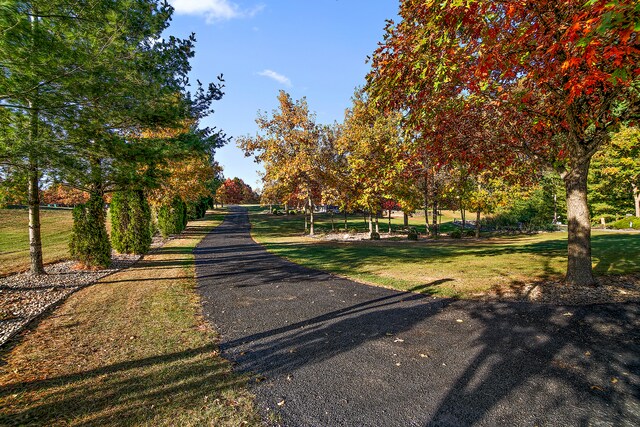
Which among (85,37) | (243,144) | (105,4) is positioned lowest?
(85,37)

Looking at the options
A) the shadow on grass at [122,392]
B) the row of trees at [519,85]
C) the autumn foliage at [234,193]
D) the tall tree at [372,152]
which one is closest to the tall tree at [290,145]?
the tall tree at [372,152]

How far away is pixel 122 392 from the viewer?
3.59 meters

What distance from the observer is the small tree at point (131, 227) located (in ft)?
47.8

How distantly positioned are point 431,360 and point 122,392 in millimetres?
3943

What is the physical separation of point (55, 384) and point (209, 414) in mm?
2229

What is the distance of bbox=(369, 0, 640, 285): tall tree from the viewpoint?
452 centimetres

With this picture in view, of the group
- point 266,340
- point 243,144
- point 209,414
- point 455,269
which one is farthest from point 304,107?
point 209,414

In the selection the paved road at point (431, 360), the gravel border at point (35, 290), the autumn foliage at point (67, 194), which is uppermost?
the autumn foliage at point (67, 194)

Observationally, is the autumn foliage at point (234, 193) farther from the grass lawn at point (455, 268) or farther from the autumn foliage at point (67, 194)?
the grass lawn at point (455, 268)

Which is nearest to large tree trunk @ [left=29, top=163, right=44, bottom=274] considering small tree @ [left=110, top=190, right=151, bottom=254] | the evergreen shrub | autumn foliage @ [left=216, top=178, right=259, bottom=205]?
small tree @ [left=110, top=190, right=151, bottom=254]

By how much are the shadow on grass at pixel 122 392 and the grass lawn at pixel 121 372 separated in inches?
0.4

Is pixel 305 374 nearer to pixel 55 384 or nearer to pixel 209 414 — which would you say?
pixel 209 414

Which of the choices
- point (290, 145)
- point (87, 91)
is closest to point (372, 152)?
point (290, 145)

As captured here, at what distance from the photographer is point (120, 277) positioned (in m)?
10.1
